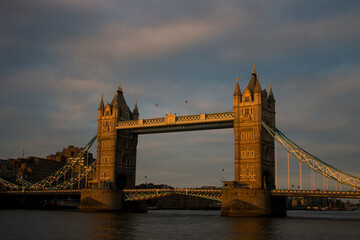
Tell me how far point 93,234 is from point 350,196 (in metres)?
50.8

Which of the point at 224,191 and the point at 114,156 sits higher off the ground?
the point at 114,156

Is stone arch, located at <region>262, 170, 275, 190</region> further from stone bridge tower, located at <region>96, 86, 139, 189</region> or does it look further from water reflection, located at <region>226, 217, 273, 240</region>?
stone bridge tower, located at <region>96, 86, 139, 189</region>

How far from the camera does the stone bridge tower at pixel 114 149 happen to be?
381 ft

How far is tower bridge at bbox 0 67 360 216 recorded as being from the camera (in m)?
89.9

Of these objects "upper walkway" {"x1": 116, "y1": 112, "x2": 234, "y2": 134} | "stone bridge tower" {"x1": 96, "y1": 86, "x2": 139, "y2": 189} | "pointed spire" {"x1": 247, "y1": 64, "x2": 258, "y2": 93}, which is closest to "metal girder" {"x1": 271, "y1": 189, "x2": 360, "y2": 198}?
"upper walkway" {"x1": 116, "y1": 112, "x2": 234, "y2": 134}

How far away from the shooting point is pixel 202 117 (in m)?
103

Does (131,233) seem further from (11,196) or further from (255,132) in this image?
(11,196)

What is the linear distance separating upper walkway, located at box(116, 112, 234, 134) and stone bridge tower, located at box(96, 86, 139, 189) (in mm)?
3206

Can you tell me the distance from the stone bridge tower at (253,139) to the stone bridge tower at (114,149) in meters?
34.6

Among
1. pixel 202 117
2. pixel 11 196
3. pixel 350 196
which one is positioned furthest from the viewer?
pixel 11 196

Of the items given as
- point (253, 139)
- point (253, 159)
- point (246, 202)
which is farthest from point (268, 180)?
point (246, 202)

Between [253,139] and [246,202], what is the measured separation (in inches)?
549

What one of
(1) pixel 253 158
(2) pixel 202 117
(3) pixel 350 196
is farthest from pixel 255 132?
(3) pixel 350 196

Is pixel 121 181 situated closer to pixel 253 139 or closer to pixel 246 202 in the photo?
pixel 253 139
